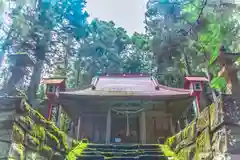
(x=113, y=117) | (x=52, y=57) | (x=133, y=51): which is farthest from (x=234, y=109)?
(x=133, y=51)

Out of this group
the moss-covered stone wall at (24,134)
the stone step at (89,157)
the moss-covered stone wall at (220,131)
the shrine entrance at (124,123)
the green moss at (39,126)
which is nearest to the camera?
the moss-covered stone wall at (24,134)

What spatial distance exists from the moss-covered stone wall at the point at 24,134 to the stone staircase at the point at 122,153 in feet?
5.81

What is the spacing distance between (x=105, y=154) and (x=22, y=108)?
15.0ft

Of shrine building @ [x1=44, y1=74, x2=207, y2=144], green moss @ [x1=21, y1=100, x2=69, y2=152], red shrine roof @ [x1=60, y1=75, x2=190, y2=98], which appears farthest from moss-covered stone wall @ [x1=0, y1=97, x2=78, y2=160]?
shrine building @ [x1=44, y1=74, x2=207, y2=144]

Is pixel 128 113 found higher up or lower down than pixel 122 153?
higher up

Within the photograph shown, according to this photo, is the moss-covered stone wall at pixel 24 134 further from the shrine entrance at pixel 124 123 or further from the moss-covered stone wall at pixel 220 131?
the shrine entrance at pixel 124 123

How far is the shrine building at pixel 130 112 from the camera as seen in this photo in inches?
483

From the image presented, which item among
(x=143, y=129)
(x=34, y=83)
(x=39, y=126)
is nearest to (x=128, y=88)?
(x=143, y=129)

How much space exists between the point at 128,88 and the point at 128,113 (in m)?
1.91

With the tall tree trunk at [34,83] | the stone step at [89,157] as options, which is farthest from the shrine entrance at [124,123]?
the tall tree trunk at [34,83]

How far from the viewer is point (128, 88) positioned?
559 inches

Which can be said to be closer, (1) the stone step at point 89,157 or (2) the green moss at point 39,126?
(2) the green moss at point 39,126

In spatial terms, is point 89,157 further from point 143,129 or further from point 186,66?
point 186,66

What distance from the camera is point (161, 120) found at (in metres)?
13.6
